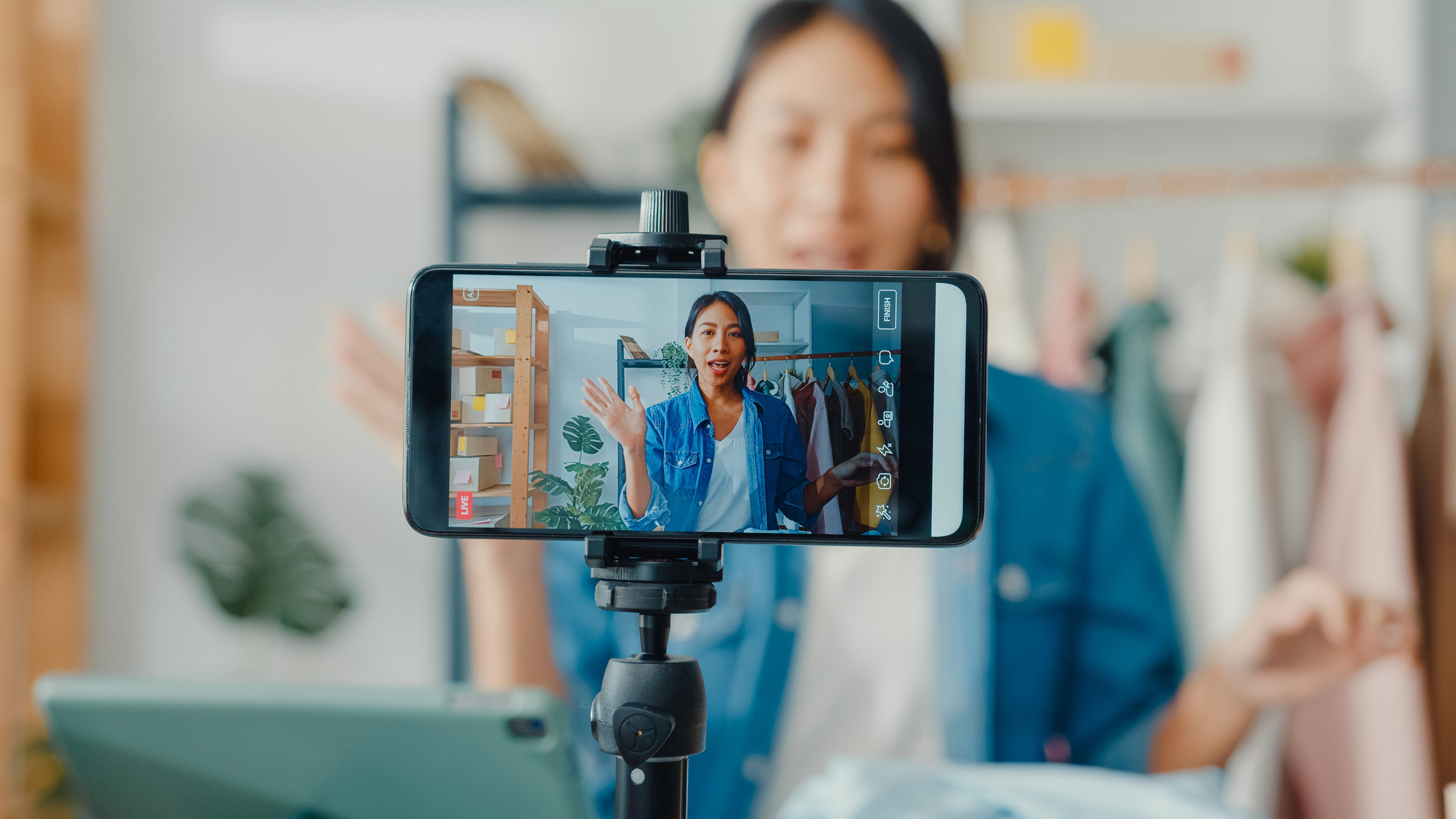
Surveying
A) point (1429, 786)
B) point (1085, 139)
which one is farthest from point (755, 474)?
point (1085, 139)

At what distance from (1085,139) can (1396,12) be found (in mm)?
382

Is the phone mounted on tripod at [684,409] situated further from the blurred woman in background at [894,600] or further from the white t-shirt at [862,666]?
the white t-shirt at [862,666]

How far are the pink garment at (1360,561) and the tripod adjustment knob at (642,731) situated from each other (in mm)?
768

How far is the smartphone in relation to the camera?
1.04ft

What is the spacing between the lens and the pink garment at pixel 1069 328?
1014 millimetres

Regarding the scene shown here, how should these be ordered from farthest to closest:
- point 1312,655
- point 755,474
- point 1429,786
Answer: point 1429,786 < point 1312,655 < point 755,474

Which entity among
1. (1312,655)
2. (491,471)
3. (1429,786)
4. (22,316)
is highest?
(22,316)

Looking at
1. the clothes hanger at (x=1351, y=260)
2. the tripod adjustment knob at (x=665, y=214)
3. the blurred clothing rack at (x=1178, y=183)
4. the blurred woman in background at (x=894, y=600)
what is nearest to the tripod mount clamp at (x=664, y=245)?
the tripod adjustment knob at (x=665, y=214)

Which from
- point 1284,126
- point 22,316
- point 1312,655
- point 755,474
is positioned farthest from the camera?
point 1284,126

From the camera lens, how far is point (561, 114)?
4.35 feet

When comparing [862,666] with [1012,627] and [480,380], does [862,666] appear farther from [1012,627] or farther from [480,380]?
[480,380]

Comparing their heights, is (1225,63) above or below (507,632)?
above

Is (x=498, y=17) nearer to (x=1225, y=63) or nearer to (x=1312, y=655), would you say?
(x=1225, y=63)

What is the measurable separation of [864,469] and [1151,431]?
785mm
